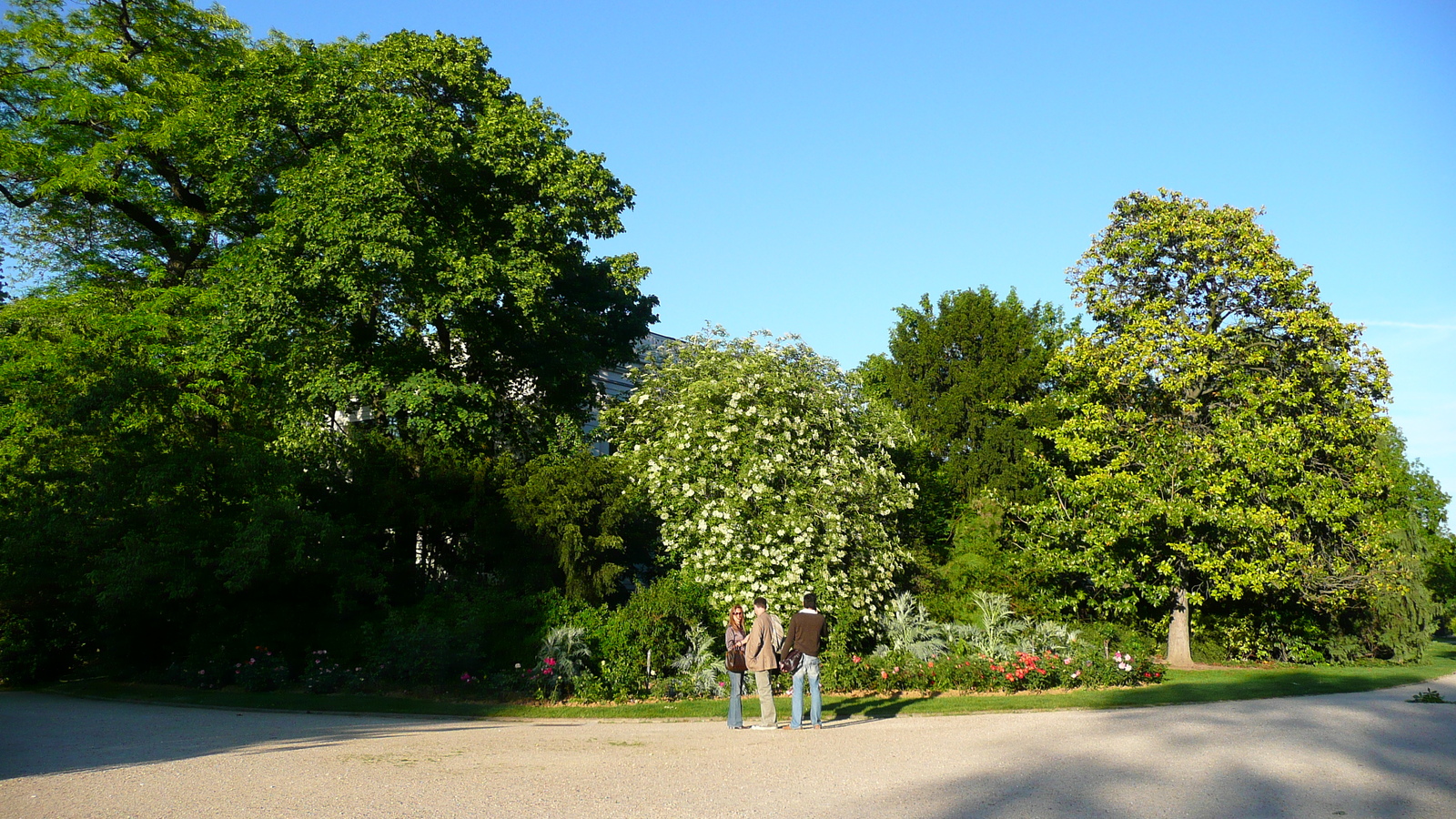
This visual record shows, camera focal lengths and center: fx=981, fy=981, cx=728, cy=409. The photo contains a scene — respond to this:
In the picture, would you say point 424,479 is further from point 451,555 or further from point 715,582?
point 715,582

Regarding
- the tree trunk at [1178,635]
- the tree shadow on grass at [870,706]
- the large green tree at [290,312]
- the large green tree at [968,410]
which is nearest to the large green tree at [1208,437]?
the tree trunk at [1178,635]

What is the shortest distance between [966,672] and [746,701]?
3.94 meters

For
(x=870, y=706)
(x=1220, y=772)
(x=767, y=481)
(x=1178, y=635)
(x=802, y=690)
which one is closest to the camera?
(x=1220, y=772)

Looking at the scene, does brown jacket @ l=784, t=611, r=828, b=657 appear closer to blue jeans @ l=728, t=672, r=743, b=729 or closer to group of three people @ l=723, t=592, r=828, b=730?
group of three people @ l=723, t=592, r=828, b=730

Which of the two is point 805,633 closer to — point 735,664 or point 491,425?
point 735,664

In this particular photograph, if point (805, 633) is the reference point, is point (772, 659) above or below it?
below

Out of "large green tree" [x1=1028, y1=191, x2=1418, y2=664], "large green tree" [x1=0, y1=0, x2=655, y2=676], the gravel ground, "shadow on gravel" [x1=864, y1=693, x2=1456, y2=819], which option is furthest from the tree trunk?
"large green tree" [x1=0, y1=0, x2=655, y2=676]

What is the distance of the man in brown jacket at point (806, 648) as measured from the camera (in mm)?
12883

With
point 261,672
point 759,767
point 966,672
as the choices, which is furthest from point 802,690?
point 261,672

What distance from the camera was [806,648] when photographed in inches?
514

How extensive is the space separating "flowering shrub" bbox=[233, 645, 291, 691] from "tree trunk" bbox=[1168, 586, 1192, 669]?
21.4 metres

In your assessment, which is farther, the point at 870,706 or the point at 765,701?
the point at 870,706

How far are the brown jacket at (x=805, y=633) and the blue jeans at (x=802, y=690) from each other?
119 millimetres

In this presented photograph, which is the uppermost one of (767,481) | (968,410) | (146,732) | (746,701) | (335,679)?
(968,410)
